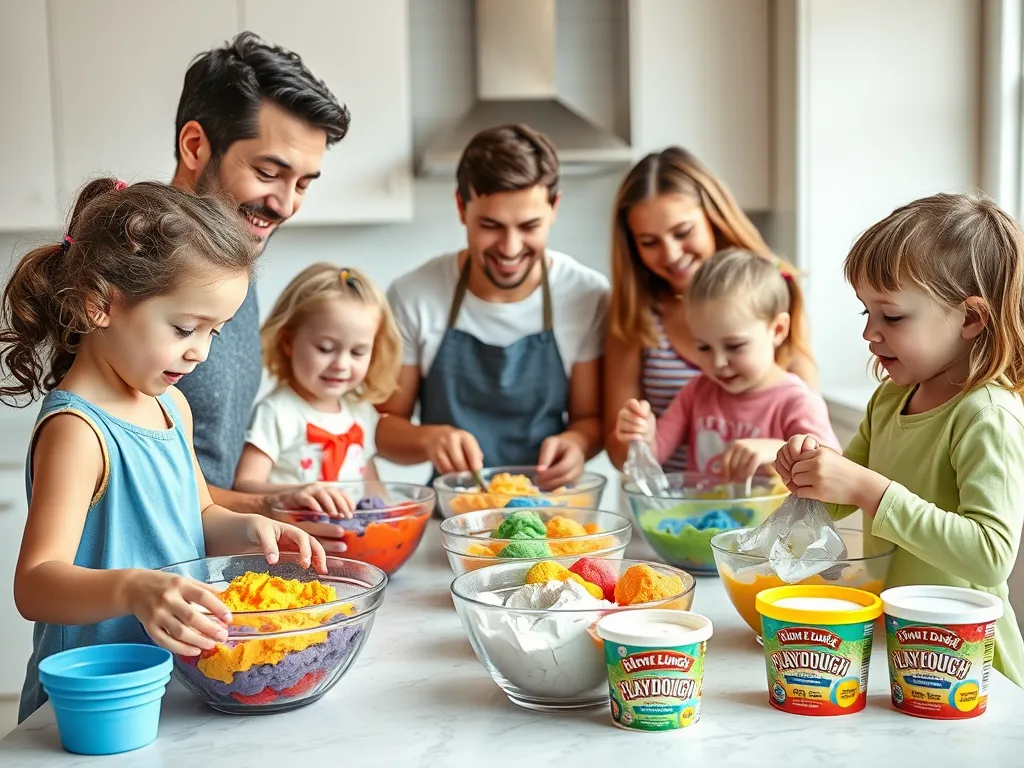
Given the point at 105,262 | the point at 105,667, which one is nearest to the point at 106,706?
the point at 105,667

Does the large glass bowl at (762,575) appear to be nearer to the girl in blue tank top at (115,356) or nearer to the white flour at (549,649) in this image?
the white flour at (549,649)

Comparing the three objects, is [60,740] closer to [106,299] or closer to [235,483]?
[106,299]

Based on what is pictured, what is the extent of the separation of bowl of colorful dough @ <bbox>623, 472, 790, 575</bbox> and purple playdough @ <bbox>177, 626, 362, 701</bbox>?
23.4 inches

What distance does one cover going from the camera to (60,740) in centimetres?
100

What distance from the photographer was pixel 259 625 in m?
1.00

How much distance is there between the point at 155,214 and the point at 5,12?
238cm

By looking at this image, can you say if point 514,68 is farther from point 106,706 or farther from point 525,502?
point 106,706

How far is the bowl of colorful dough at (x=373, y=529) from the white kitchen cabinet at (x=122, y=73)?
2.04m

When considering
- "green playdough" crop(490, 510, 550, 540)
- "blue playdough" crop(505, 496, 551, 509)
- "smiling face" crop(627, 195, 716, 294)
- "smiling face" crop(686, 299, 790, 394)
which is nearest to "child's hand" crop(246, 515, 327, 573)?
"green playdough" crop(490, 510, 550, 540)

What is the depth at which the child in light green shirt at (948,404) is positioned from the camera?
3.69 ft

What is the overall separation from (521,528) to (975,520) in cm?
53

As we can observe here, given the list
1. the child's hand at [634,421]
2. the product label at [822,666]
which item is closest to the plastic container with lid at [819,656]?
the product label at [822,666]

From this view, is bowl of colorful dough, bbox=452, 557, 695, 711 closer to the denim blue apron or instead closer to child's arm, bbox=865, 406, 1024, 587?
child's arm, bbox=865, 406, 1024, 587

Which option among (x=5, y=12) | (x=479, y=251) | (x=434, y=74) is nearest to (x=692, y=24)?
(x=434, y=74)
